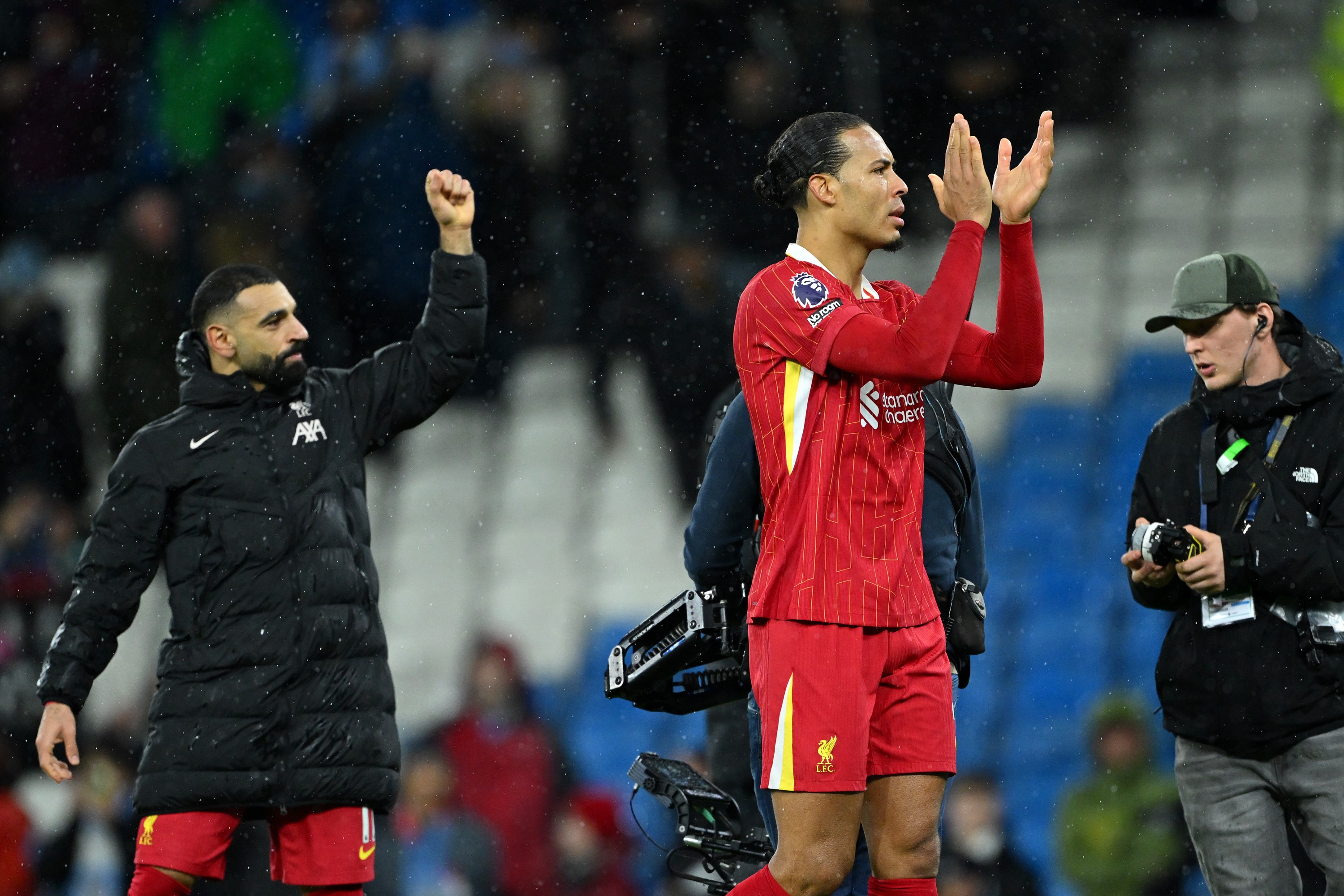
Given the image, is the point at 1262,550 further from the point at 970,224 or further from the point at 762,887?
the point at 762,887

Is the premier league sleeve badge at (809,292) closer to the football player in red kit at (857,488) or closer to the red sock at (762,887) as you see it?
the football player in red kit at (857,488)

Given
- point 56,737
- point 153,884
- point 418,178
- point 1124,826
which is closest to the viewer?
point 153,884

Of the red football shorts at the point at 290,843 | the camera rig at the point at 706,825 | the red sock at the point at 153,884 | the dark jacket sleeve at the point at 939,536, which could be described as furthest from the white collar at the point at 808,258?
the red sock at the point at 153,884

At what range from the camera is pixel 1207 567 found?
10.0 feet

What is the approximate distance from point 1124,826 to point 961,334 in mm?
3229

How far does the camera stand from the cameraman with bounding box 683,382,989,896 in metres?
2.86

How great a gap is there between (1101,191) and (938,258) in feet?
2.51

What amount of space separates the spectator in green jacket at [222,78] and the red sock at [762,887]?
18.9 ft

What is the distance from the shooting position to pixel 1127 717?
18.2 ft

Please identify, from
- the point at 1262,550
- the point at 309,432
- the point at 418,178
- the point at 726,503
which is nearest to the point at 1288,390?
the point at 1262,550

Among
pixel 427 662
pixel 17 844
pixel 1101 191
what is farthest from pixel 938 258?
pixel 17 844

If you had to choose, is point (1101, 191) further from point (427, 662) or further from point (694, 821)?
point (694, 821)

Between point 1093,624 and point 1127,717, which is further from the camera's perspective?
point 1093,624

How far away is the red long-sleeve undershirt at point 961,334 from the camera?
2.39 metres
